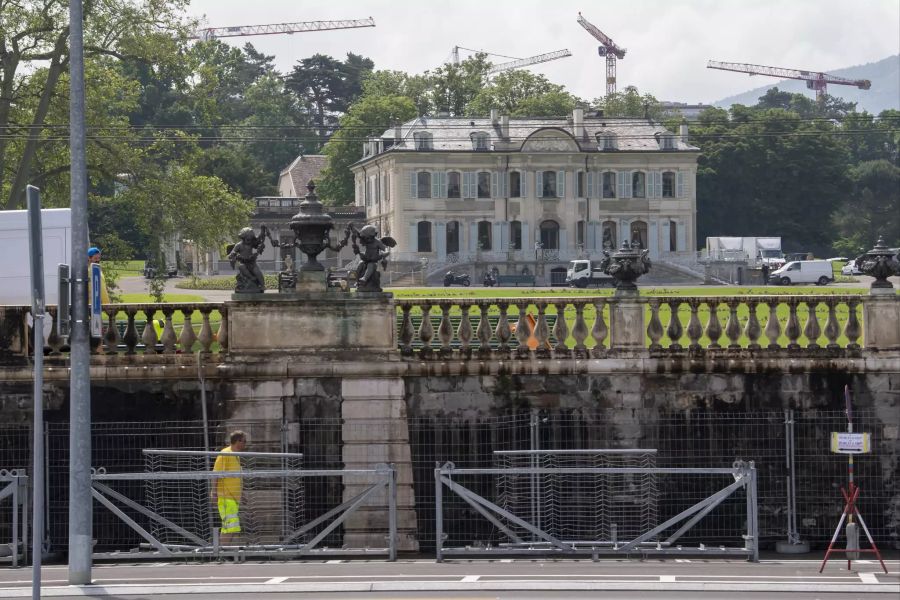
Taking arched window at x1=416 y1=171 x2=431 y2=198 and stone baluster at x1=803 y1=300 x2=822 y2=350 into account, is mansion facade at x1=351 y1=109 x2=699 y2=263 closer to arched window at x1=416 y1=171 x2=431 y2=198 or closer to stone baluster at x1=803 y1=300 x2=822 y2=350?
arched window at x1=416 y1=171 x2=431 y2=198

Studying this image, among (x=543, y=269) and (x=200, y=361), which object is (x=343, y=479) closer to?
(x=200, y=361)

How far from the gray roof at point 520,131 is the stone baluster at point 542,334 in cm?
8002

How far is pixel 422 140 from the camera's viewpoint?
336 feet

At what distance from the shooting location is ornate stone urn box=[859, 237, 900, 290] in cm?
2073

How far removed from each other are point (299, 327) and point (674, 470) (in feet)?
18.1

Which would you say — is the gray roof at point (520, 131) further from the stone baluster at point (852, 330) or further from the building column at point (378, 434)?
the stone baluster at point (852, 330)

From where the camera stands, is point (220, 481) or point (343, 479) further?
point (343, 479)

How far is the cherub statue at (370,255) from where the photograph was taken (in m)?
20.5

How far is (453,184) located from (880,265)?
8315 cm

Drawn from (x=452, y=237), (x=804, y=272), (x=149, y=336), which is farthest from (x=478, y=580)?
(x=452, y=237)

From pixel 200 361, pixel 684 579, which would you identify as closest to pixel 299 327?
pixel 200 361

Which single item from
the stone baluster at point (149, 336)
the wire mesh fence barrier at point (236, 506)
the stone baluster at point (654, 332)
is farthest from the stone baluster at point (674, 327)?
the stone baluster at point (149, 336)

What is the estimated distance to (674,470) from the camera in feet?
57.7

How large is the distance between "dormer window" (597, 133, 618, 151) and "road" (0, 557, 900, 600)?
87258 millimetres
